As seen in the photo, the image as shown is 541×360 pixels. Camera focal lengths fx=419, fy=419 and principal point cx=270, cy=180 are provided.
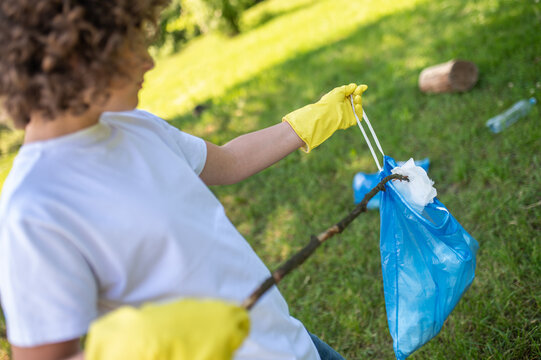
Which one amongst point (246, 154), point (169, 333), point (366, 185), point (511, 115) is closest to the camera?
point (169, 333)

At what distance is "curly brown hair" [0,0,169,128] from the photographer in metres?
0.69

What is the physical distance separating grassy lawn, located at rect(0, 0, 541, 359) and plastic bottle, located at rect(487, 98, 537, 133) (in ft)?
0.28

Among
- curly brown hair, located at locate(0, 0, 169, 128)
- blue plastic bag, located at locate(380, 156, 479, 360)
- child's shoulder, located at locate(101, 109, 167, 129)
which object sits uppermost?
curly brown hair, located at locate(0, 0, 169, 128)

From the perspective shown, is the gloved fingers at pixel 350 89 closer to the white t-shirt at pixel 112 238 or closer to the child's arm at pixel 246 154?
the child's arm at pixel 246 154

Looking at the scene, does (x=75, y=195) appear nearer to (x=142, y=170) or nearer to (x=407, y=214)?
(x=142, y=170)

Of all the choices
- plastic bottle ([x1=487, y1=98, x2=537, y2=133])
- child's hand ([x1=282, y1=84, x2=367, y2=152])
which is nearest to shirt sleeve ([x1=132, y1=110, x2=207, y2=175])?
child's hand ([x1=282, y1=84, x2=367, y2=152])

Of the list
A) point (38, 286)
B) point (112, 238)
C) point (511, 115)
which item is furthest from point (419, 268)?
point (511, 115)

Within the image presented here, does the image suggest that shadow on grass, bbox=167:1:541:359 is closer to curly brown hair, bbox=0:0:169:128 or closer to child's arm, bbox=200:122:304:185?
child's arm, bbox=200:122:304:185

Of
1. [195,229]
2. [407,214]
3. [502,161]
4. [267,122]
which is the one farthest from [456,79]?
[195,229]

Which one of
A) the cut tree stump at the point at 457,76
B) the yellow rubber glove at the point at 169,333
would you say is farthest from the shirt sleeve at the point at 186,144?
the cut tree stump at the point at 457,76

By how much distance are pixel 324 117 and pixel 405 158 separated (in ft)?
5.64

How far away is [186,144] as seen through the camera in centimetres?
105

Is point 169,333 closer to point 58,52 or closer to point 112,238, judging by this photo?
point 112,238

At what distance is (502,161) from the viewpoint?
2.45 metres
